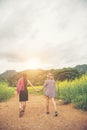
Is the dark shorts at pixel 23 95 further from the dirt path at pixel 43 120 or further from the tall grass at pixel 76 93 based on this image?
the tall grass at pixel 76 93

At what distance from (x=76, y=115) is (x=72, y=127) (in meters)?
1.68

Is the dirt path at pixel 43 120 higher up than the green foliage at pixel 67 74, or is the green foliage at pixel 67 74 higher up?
the green foliage at pixel 67 74

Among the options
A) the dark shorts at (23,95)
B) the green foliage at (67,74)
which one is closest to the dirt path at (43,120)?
the dark shorts at (23,95)

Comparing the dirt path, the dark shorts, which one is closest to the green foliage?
the dirt path

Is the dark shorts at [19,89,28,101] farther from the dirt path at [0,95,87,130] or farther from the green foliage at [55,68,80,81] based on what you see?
the green foliage at [55,68,80,81]

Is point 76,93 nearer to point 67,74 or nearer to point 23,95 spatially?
point 23,95

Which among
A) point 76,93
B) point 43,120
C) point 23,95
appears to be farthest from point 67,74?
point 43,120

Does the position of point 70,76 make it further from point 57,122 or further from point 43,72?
point 57,122

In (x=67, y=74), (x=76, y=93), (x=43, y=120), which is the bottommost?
(x=43, y=120)

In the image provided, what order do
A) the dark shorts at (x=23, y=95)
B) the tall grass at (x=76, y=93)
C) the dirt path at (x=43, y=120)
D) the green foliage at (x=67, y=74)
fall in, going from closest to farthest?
the dirt path at (x=43, y=120) < the dark shorts at (x=23, y=95) < the tall grass at (x=76, y=93) < the green foliage at (x=67, y=74)

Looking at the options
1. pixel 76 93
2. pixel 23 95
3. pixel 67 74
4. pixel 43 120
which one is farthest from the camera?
pixel 67 74

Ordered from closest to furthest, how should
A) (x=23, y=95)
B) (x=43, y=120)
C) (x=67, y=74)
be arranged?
(x=43, y=120)
(x=23, y=95)
(x=67, y=74)

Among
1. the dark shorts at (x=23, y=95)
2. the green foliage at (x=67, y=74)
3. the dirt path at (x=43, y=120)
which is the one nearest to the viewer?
the dirt path at (x=43, y=120)

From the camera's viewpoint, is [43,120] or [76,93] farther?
[76,93]
